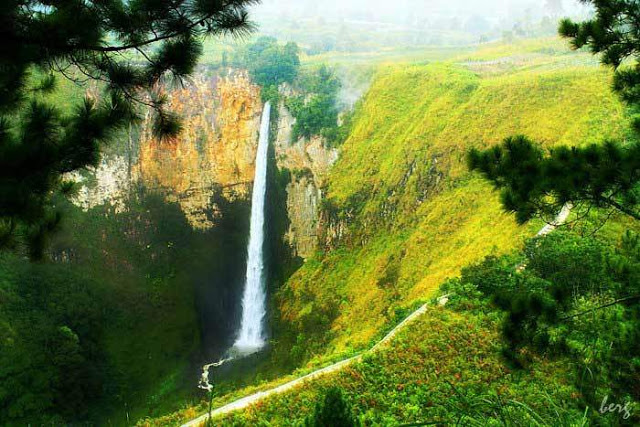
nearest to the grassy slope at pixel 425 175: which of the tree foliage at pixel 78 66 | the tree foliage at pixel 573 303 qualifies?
the tree foliage at pixel 573 303

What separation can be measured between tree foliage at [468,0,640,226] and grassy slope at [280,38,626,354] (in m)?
6.09

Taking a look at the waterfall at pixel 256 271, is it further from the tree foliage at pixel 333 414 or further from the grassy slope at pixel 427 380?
the tree foliage at pixel 333 414

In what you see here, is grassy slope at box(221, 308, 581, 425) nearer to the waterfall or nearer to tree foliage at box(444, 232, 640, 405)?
tree foliage at box(444, 232, 640, 405)

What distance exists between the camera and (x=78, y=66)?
Result: 13.0ft

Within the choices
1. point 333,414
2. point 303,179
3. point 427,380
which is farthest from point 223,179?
point 333,414

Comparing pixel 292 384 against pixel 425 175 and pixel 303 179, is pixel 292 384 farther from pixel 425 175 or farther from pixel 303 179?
pixel 303 179

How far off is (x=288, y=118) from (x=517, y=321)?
20.4 meters

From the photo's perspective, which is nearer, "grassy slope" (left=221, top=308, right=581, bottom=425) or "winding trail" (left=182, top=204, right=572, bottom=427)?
"grassy slope" (left=221, top=308, right=581, bottom=425)

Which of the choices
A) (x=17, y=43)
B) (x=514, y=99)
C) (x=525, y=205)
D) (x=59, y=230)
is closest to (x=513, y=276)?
(x=525, y=205)

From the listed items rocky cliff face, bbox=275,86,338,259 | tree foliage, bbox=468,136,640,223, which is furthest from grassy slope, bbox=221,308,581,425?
rocky cliff face, bbox=275,86,338,259

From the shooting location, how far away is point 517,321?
3.46 metres

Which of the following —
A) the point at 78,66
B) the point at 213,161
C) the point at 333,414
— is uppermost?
the point at 78,66

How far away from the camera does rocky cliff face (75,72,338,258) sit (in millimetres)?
21531

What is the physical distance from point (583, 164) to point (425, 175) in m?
12.9
